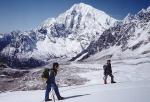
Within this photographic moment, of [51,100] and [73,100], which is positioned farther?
[51,100]

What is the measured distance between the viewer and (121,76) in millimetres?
34781

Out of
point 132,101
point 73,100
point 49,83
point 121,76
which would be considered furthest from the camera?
point 121,76

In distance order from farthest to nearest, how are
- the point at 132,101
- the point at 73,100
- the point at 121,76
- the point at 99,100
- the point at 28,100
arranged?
the point at 121,76, the point at 28,100, the point at 73,100, the point at 99,100, the point at 132,101

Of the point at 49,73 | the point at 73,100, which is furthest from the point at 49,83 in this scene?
the point at 73,100

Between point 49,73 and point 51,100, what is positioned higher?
point 49,73

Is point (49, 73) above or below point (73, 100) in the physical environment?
above

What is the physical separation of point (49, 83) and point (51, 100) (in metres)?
1.03

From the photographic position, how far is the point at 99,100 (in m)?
15.0

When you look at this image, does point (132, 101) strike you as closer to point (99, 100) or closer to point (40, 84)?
point (99, 100)

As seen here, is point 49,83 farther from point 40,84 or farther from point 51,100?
point 40,84

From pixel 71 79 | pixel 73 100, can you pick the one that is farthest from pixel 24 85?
pixel 73 100

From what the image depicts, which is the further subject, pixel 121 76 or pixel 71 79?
pixel 71 79

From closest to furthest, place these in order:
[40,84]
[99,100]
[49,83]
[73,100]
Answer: [99,100], [73,100], [49,83], [40,84]

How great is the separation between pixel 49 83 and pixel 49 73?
76 centimetres
